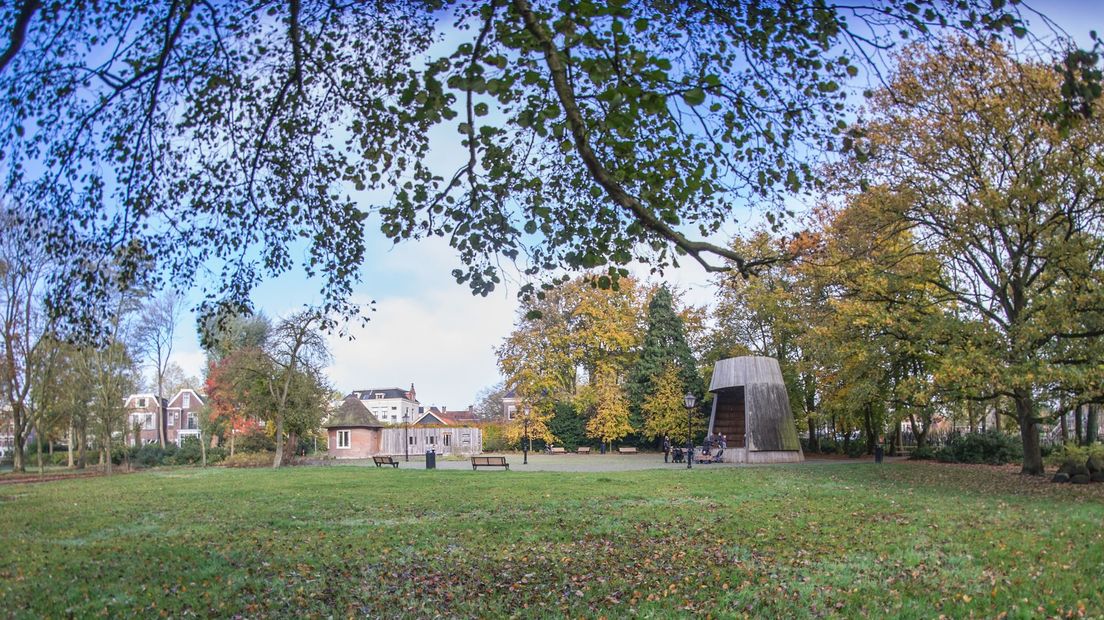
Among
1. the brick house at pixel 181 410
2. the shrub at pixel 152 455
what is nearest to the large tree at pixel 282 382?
the shrub at pixel 152 455

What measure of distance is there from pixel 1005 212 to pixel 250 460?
3343 centimetres

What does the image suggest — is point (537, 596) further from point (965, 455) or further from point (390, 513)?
point (965, 455)

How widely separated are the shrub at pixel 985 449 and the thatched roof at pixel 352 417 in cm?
3498

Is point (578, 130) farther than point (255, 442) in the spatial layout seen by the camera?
No

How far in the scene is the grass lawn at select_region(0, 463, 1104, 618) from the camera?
21.1ft

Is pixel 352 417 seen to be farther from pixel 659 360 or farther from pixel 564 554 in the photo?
pixel 564 554

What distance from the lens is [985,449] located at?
28.8m

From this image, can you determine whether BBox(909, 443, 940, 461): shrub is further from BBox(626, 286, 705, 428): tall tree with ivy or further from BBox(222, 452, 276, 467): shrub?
BBox(222, 452, 276, 467): shrub

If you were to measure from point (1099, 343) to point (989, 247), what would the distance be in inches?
176

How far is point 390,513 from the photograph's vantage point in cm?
1289

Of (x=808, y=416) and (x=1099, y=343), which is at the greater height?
(x=1099, y=343)

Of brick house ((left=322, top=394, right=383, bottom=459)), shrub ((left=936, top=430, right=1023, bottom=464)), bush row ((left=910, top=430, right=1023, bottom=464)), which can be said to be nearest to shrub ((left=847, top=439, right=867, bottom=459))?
bush row ((left=910, top=430, right=1023, bottom=464))

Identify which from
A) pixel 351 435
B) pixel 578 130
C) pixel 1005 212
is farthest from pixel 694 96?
pixel 351 435

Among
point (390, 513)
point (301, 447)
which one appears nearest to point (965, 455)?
point (390, 513)
